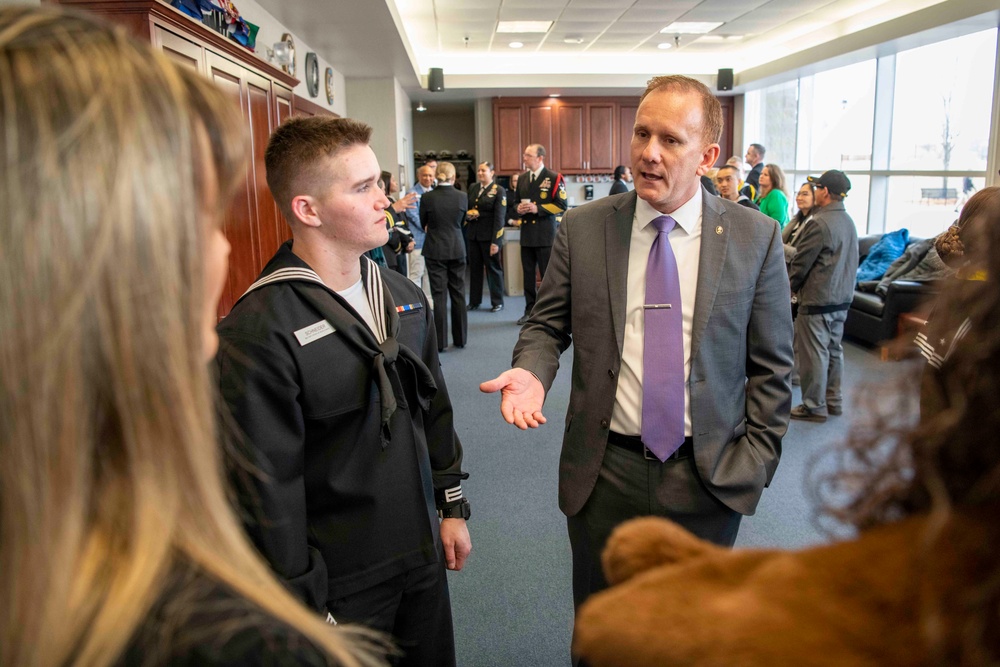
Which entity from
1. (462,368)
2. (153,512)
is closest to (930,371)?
(153,512)

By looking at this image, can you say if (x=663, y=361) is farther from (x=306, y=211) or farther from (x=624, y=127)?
(x=624, y=127)

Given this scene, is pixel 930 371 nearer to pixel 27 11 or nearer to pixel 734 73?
pixel 27 11

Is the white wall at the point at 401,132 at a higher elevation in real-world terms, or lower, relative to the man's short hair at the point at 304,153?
higher

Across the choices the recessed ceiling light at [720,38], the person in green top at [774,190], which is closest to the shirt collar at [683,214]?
the person in green top at [774,190]

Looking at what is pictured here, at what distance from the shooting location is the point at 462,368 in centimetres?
610

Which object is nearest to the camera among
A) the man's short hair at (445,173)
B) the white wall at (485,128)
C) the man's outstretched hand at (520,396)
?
the man's outstretched hand at (520,396)

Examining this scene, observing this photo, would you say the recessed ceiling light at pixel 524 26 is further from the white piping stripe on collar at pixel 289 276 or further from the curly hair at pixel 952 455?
the curly hair at pixel 952 455

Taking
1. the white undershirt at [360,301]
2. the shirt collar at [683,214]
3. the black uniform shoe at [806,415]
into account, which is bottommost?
the black uniform shoe at [806,415]

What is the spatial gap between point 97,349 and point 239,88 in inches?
121

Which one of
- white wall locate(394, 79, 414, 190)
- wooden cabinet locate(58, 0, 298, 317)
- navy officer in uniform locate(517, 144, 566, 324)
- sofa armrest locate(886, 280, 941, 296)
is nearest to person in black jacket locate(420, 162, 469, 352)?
navy officer in uniform locate(517, 144, 566, 324)

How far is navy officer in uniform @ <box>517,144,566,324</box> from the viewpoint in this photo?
789 cm

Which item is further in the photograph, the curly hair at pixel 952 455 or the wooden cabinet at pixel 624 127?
the wooden cabinet at pixel 624 127

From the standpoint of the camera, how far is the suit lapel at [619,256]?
1.70 meters

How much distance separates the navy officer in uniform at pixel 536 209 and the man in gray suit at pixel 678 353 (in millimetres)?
6073
